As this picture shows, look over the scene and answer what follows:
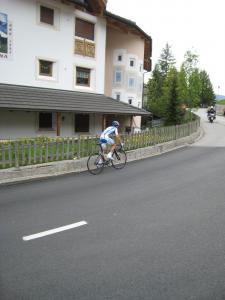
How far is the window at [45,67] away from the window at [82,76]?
228 cm

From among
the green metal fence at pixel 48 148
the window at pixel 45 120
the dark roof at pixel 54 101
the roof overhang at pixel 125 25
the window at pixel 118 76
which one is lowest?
the green metal fence at pixel 48 148

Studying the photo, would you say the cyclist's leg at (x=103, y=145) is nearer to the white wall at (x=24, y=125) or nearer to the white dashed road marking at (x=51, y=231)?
the white dashed road marking at (x=51, y=231)

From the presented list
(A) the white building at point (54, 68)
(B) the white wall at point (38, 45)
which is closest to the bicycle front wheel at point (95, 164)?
(A) the white building at point (54, 68)

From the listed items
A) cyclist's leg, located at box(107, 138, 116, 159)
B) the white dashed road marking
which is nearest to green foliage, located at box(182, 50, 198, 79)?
cyclist's leg, located at box(107, 138, 116, 159)

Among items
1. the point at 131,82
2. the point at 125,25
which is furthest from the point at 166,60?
the point at 125,25

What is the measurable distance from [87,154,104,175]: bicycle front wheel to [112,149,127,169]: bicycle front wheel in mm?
859

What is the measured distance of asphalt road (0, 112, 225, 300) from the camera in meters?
4.06

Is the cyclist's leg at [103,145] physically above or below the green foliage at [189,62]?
below

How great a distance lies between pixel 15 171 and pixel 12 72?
37.0 ft

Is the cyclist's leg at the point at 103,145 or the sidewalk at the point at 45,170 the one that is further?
the cyclist's leg at the point at 103,145

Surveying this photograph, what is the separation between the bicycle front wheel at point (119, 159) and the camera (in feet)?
43.3

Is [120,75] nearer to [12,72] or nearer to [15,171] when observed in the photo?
[12,72]

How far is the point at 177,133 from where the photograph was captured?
2108cm

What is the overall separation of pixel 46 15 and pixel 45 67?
3.34 meters
